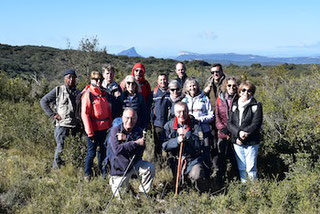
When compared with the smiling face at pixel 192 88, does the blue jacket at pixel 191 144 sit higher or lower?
lower

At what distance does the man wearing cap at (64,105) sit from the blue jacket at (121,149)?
47.6 inches

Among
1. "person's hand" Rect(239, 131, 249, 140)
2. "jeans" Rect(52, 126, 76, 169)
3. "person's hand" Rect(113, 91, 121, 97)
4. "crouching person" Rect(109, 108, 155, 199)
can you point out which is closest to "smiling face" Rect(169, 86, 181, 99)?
"person's hand" Rect(113, 91, 121, 97)

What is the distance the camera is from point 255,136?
4.18 meters

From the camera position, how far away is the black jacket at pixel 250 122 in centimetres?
409

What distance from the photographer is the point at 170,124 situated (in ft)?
13.9

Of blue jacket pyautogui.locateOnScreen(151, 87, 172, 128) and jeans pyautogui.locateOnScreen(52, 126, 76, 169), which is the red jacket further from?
blue jacket pyautogui.locateOnScreen(151, 87, 172, 128)

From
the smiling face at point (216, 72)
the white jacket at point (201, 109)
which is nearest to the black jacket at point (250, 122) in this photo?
the white jacket at point (201, 109)

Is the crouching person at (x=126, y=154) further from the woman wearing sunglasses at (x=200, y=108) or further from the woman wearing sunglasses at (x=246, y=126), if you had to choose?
the woman wearing sunglasses at (x=246, y=126)

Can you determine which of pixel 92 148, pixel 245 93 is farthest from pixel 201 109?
pixel 92 148

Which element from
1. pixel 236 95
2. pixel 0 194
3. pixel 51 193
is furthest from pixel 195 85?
pixel 0 194

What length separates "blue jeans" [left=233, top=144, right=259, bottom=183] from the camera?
4207 millimetres

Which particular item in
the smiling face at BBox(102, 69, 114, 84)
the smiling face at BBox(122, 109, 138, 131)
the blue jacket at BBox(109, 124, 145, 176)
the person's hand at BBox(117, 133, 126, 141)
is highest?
the smiling face at BBox(102, 69, 114, 84)

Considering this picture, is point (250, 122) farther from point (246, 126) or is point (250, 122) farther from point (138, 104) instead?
point (138, 104)

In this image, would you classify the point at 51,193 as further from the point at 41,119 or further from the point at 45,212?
the point at 41,119
